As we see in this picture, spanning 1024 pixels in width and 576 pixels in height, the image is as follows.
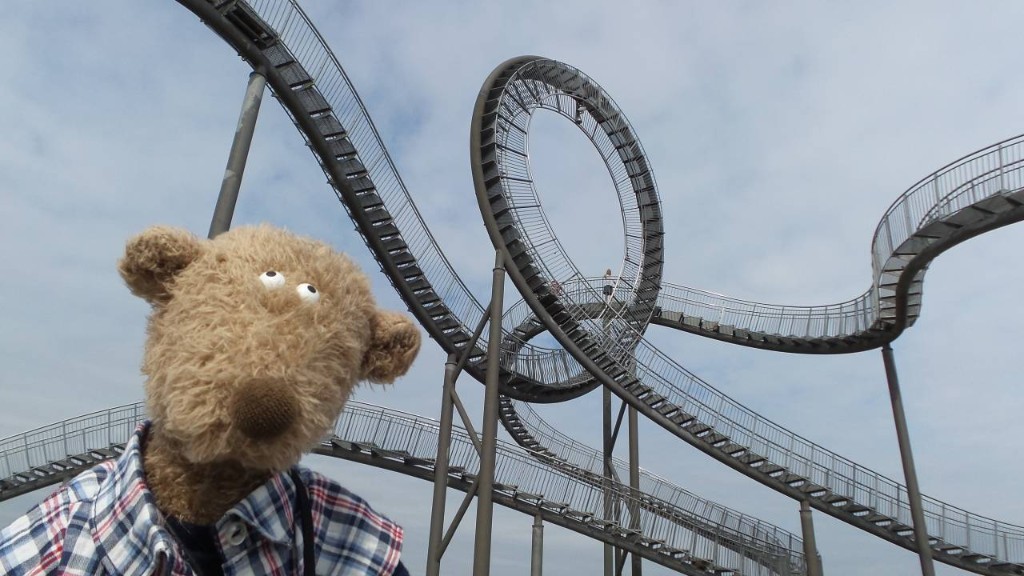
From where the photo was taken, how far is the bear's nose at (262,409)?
4.48 feet

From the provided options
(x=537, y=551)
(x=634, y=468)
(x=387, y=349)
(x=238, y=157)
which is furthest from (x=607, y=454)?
(x=387, y=349)

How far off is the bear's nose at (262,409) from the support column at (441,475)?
957 centimetres

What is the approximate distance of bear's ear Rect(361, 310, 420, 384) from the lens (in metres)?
1.85

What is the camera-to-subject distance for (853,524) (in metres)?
12.1

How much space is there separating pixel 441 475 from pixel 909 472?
8211mm

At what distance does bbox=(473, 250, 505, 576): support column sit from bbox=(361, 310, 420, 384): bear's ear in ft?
25.2

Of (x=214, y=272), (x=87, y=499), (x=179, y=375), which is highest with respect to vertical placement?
(x=214, y=272)

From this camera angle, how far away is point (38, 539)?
1486 mm

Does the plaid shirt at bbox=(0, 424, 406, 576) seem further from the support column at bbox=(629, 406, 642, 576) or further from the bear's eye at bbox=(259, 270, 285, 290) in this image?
the support column at bbox=(629, 406, 642, 576)

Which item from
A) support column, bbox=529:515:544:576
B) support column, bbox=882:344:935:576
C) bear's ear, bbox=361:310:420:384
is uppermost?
support column, bbox=882:344:935:576

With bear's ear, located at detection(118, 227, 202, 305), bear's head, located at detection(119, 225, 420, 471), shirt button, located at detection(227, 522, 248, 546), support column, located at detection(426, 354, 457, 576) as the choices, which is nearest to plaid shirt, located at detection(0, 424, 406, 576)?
shirt button, located at detection(227, 522, 248, 546)

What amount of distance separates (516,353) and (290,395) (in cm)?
1219

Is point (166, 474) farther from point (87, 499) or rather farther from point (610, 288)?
point (610, 288)

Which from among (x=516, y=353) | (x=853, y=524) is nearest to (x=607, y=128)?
(x=516, y=353)
